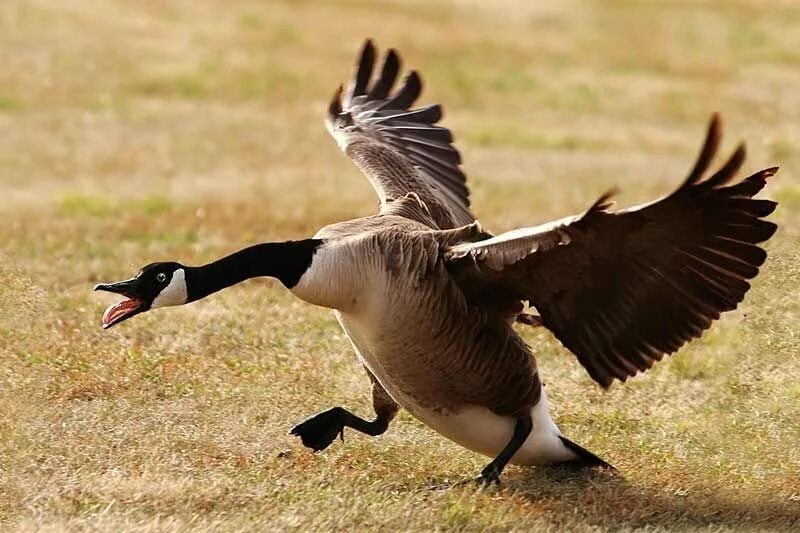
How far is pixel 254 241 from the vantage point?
1369cm

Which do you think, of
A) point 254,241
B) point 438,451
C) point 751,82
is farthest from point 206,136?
point 438,451

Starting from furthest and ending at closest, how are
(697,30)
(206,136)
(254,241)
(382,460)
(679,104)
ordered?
1. (697,30)
2. (679,104)
3. (206,136)
4. (254,241)
5. (382,460)

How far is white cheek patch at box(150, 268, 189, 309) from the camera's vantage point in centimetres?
705

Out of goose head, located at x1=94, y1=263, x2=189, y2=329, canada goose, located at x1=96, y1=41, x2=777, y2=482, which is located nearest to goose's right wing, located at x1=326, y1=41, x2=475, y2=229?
canada goose, located at x1=96, y1=41, x2=777, y2=482

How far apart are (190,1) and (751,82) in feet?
36.0

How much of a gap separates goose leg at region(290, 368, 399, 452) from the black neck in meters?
1.07

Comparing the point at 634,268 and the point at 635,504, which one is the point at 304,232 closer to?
the point at 635,504

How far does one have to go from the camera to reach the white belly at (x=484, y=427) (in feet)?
24.9

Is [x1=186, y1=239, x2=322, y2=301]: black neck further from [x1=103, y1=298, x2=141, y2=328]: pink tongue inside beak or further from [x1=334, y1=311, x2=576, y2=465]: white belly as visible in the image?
[x1=334, y1=311, x2=576, y2=465]: white belly

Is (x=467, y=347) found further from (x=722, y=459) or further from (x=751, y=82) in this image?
(x=751, y=82)

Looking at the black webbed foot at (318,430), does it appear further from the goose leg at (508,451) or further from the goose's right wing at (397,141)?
the goose's right wing at (397,141)

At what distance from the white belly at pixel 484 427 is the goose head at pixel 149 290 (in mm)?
888

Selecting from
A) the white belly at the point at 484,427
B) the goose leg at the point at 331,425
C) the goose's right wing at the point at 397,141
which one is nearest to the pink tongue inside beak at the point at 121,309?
the white belly at the point at 484,427

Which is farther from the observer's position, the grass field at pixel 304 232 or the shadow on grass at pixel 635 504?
the grass field at pixel 304 232
